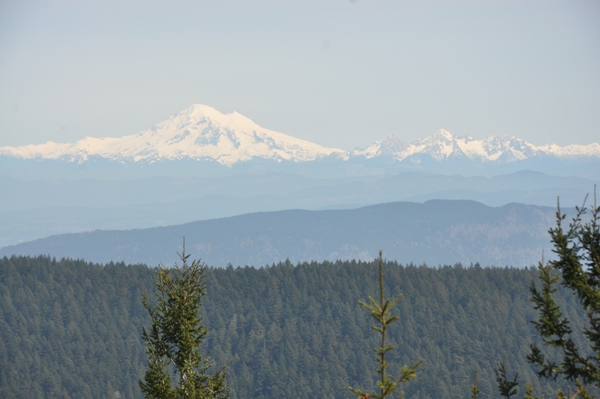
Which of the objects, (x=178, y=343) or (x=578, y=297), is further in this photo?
(x=178, y=343)

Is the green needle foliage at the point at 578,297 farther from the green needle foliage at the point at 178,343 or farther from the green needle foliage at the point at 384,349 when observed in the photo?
the green needle foliage at the point at 178,343

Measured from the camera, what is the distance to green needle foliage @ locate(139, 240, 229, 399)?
23625mm

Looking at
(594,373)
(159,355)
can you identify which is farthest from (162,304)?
(594,373)

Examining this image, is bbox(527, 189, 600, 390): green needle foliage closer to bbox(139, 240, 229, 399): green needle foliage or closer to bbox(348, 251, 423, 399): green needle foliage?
bbox(348, 251, 423, 399): green needle foliage

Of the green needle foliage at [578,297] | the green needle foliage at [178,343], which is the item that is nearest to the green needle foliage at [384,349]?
the green needle foliage at [578,297]

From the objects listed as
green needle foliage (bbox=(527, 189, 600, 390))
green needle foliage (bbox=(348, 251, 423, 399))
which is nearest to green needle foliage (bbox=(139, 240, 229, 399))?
green needle foliage (bbox=(527, 189, 600, 390))

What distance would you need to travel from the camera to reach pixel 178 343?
24.6 m

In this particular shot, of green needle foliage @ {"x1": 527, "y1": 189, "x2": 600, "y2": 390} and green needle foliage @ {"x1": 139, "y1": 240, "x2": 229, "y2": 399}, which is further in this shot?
green needle foliage @ {"x1": 139, "y1": 240, "x2": 229, "y2": 399}

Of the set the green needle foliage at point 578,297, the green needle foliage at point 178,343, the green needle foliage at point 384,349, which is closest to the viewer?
the green needle foliage at point 384,349

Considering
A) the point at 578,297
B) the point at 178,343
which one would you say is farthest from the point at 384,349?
the point at 178,343

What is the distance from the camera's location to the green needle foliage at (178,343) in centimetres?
→ 2362

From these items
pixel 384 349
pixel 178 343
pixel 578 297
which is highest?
pixel 578 297

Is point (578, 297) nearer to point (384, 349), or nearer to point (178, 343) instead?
point (384, 349)

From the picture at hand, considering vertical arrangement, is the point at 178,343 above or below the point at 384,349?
below
